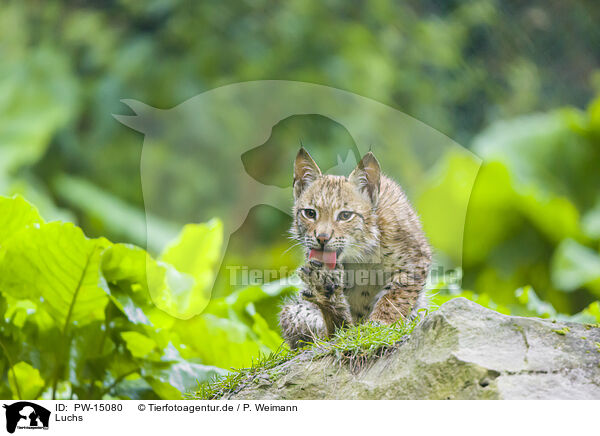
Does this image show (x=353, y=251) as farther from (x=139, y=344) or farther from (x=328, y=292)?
(x=139, y=344)

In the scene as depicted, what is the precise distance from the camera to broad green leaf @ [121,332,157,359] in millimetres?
1440

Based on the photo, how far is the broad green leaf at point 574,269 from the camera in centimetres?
240

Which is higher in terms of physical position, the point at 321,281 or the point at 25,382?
the point at 321,281

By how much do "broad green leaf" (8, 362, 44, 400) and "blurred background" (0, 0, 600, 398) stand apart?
1.93ft

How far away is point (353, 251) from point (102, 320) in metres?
0.76

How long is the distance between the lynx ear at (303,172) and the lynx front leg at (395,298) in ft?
0.70

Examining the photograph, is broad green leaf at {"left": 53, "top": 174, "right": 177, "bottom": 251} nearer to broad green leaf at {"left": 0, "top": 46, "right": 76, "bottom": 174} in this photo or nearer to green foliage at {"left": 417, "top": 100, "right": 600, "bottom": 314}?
broad green leaf at {"left": 0, "top": 46, "right": 76, "bottom": 174}

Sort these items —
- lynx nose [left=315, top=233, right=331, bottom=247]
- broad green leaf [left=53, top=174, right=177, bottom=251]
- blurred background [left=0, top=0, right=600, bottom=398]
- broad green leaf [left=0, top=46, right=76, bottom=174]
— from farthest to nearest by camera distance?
broad green leaf [left=0, top=46, right=76, bottom=174], blurred background [left=0, top=0, right=600, bottom=398], broad green leaf [left=53, top=174, right=177, bottom=251], lynx nose [left=315, top=233, right=331, bottom=247]

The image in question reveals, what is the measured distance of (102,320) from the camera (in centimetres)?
149

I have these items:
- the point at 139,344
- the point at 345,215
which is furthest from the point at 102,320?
the point at 345,215

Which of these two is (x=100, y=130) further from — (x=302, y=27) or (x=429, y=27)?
(x=429, y=27)
